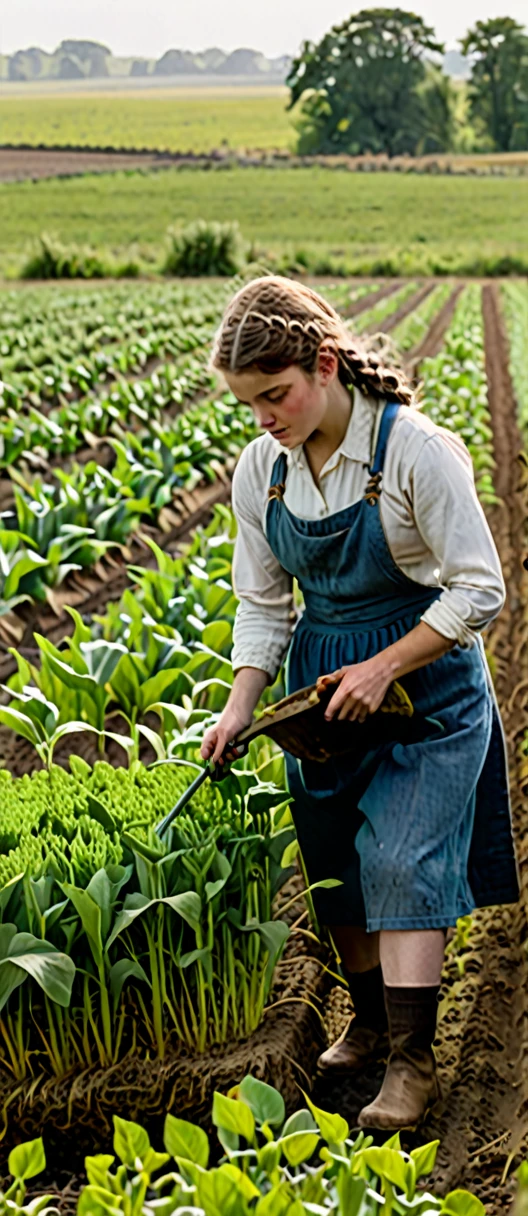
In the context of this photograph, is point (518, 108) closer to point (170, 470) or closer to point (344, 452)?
point (170, 470)

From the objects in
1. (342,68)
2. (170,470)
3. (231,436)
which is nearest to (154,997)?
(170,470)

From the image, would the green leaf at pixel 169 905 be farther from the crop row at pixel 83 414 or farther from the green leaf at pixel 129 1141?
the crop row at pixel 83 414

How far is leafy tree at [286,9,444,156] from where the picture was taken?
5072 cm

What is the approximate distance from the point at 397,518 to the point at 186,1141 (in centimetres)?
112

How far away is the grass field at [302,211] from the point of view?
3281cm

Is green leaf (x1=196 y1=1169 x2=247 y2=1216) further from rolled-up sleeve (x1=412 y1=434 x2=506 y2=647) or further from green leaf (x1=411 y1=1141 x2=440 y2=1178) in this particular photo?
rolled-up sleeve (x1=412 y1=434 x2=506 y2=647)

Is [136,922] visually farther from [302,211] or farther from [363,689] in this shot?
[302,211]

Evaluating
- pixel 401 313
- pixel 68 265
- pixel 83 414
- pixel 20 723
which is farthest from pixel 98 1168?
pixel 68 265

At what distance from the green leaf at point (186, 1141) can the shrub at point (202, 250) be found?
85.0 ft

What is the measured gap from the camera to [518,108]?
174 ft

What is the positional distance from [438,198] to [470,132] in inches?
527

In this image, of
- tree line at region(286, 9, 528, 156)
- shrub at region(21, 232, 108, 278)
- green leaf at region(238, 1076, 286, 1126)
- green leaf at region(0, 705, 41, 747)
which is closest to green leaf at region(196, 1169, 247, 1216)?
green leaf at region(238, 1076, 286, 1126)

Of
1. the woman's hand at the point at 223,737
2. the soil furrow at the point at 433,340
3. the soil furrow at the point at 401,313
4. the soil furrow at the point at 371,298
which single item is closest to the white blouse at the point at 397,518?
the woman's hand at the point at 223,737

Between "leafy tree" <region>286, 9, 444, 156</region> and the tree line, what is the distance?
0.03m
